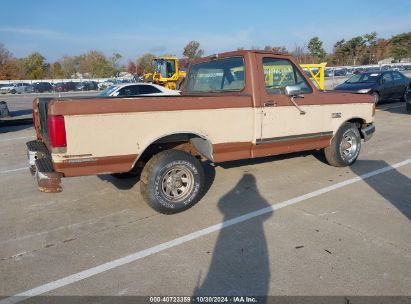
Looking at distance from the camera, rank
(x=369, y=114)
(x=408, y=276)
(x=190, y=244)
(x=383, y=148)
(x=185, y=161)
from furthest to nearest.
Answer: (x=383, y=148), (x=369, y=114), (x=185, y=161), (x=190, y=244), (x=408, y=276)

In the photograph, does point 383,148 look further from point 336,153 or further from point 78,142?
point 78,142

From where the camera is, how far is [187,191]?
4.54 meters

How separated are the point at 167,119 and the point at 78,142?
3.33 feet

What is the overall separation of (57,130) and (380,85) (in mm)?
14744

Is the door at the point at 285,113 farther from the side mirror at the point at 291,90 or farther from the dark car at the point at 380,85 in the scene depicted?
the dark car at the point at 380,85

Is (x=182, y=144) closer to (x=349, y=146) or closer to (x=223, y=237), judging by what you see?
(x=223, y=237)

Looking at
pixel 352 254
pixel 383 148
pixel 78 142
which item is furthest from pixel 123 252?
pixel 383 148

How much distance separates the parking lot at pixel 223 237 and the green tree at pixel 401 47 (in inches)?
3218


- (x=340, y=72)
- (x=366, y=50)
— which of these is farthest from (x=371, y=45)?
(x=340, y=72)

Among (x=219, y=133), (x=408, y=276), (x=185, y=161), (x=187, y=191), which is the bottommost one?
(x=408, y=276)

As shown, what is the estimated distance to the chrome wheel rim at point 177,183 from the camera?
4.40 metres

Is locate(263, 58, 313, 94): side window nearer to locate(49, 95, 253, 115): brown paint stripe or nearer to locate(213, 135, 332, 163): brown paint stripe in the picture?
locate(49, 95, 253, 115): brown paint stripe

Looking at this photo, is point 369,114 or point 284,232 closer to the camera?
point 284,232

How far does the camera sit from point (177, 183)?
4.50 meters
